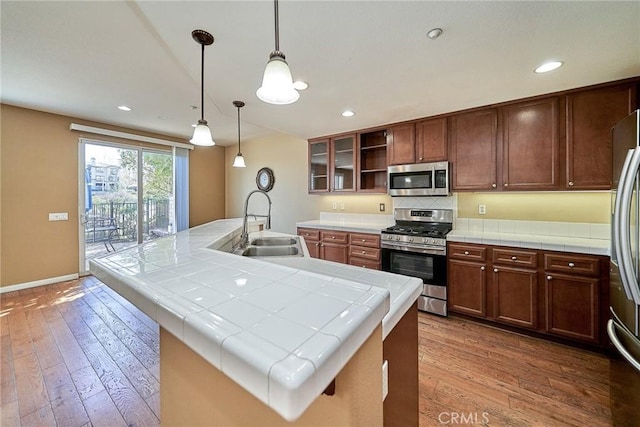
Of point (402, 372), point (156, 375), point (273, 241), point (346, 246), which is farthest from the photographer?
point (346, 246)

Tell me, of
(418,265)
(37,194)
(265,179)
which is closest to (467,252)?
(418,265)

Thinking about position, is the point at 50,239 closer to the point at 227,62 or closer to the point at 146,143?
the point at 146,143

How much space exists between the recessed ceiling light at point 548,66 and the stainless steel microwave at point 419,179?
3.68 ft

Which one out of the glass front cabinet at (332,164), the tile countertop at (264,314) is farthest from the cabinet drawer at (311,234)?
the tile countertop at (264,314)

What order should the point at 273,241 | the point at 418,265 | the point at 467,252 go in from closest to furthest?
the point at 273,241, the point at 467,252, the point at 418,265

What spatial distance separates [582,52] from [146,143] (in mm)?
5844

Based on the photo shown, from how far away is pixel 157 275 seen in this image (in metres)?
0.88

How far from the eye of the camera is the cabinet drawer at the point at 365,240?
3.30 metres

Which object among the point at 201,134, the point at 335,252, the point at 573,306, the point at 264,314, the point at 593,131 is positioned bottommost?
the point at 573,306

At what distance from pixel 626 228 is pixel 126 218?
6.05 m

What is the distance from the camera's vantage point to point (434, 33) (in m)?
1.61

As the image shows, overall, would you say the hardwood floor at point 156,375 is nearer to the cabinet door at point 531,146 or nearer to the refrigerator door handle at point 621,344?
the refrigerator door handle at point 621,344

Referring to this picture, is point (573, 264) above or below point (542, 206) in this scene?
below

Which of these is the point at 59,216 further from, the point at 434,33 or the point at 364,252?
the point at 434,33
